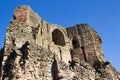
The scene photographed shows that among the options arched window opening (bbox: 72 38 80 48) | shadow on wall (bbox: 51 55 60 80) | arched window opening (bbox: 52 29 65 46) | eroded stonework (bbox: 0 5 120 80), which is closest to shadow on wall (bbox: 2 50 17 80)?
eroded stonework (bbox: 0 5 120 80)

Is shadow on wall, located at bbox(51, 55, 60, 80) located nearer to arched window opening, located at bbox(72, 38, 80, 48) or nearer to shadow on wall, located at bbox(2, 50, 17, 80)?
shadow on wall, located at bbox(2, 50, 17, 80)

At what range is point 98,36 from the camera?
18062 mm

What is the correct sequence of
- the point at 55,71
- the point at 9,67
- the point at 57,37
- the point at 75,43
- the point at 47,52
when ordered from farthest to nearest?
the point at 57,37 < the point at 75,43 < the point at 47,52 < the point at 55,71 < the point at 9,67

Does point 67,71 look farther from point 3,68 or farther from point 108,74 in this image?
point 108,74

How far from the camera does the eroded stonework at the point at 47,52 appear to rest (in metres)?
10.4

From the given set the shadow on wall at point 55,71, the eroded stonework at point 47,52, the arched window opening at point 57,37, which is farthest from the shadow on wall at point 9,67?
the arched window opening at point 57,37

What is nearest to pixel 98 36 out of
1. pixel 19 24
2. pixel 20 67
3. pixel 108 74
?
pixel 108 74

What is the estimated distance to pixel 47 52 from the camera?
11.2 metres

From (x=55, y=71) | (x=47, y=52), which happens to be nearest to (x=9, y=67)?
(x=47, y=52)

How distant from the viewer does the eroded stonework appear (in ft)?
34.2

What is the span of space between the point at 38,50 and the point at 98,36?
26.4ft

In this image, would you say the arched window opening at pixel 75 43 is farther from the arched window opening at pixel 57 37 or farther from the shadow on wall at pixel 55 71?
the shadow on wall at pixel 55 71

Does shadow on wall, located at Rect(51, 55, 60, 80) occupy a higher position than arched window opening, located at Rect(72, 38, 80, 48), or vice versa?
arched window opening, located at Rect(72, 38, 80, 48)

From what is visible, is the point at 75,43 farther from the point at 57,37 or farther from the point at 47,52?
the point at 47,52
